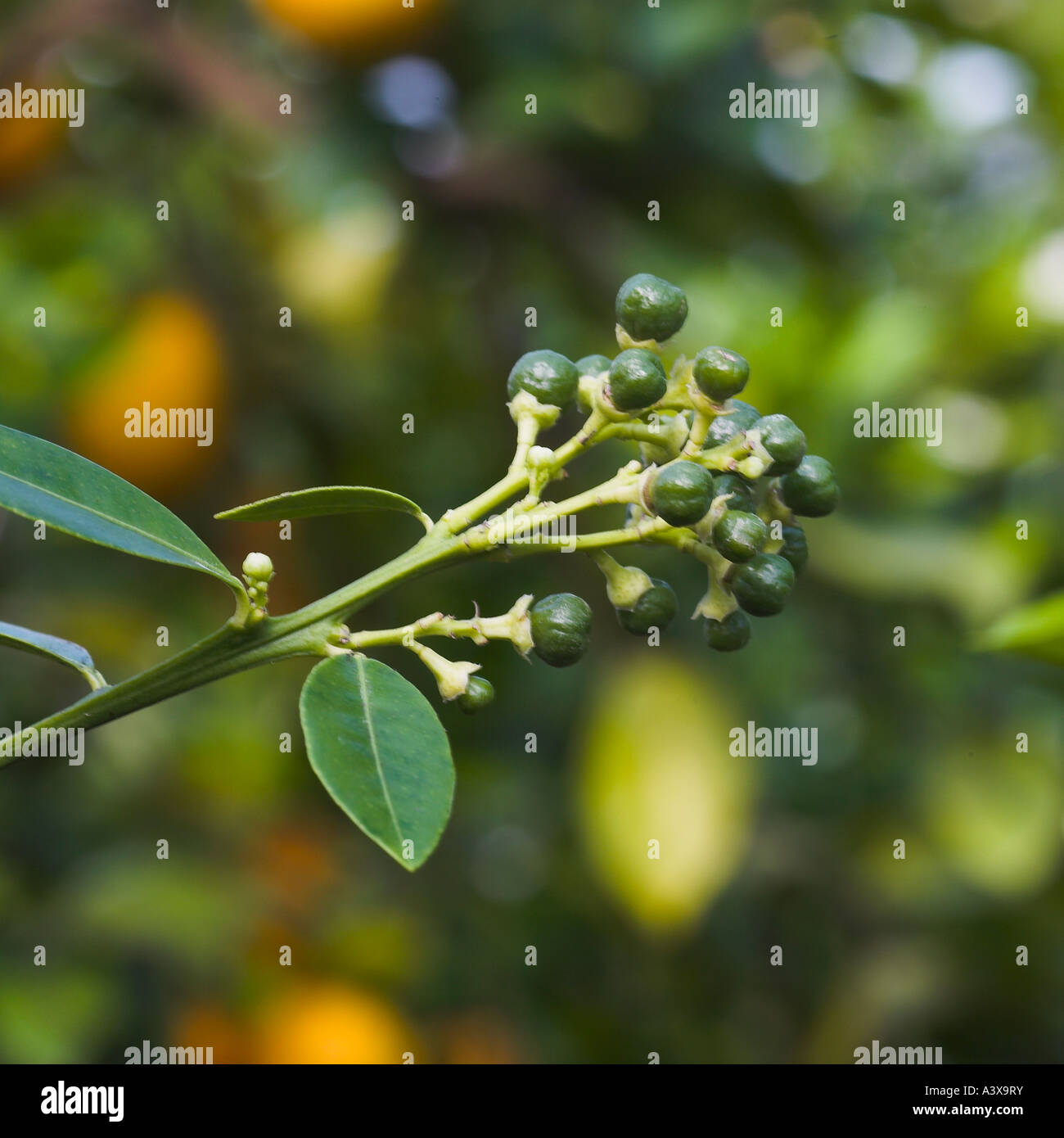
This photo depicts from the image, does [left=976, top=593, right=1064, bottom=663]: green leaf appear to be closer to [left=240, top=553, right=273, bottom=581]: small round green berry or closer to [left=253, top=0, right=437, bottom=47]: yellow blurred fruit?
[left=240, top=553, right=273, bottom=581]: small round green berry

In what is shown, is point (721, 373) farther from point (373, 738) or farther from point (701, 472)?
point (373, 738)

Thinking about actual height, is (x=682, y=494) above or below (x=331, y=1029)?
above

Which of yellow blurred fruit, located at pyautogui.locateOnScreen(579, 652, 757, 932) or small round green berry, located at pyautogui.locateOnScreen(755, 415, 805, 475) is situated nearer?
small round green berry, located at pyautogui.locateOnScreen(755, 415, 805, 475)

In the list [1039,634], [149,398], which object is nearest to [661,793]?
[149,398]

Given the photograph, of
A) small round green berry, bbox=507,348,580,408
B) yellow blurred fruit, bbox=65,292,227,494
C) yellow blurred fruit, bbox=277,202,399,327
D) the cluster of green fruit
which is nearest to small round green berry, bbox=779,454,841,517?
the cluster of green fruit

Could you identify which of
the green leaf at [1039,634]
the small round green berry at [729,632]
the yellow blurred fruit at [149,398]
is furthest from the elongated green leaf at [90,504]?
the yellow blurred fruit at [149,398]

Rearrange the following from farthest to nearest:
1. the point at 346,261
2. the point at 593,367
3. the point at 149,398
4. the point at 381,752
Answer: the point at 346,261
the point at 149,398
the point at 593,367
the point at 381,752
